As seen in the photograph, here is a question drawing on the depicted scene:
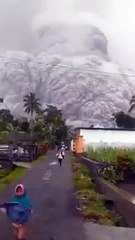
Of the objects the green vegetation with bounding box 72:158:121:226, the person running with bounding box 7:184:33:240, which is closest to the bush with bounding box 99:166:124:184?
the green vegetation with bounding box 72:158:121:226

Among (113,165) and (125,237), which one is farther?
(113,165)

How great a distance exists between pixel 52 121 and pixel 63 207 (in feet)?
311

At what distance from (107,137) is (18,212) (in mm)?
43301

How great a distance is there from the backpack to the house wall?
133ft

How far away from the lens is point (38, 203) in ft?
48.3

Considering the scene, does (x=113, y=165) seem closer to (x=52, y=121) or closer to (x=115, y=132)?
(x=115, y=132)

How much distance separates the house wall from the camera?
50.0m

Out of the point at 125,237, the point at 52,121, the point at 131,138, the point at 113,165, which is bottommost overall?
the point at 125,237

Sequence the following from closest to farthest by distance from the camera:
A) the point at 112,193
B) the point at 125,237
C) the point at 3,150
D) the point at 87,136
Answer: the point at 125,237
the point at 112,193
the point at 3,150
the point at 87,136

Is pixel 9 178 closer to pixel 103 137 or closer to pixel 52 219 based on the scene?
pixel 52 219

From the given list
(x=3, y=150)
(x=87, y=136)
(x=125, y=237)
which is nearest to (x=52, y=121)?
(x=87, y=136)

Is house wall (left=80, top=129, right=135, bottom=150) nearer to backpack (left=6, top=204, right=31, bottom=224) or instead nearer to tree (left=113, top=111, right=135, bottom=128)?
backpack (left=6, top=204, right=31, bottom=224)

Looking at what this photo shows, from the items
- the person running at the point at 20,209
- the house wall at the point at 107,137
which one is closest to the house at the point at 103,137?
the house wall at the point at 107,137

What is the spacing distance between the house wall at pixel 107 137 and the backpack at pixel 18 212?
40.5m
